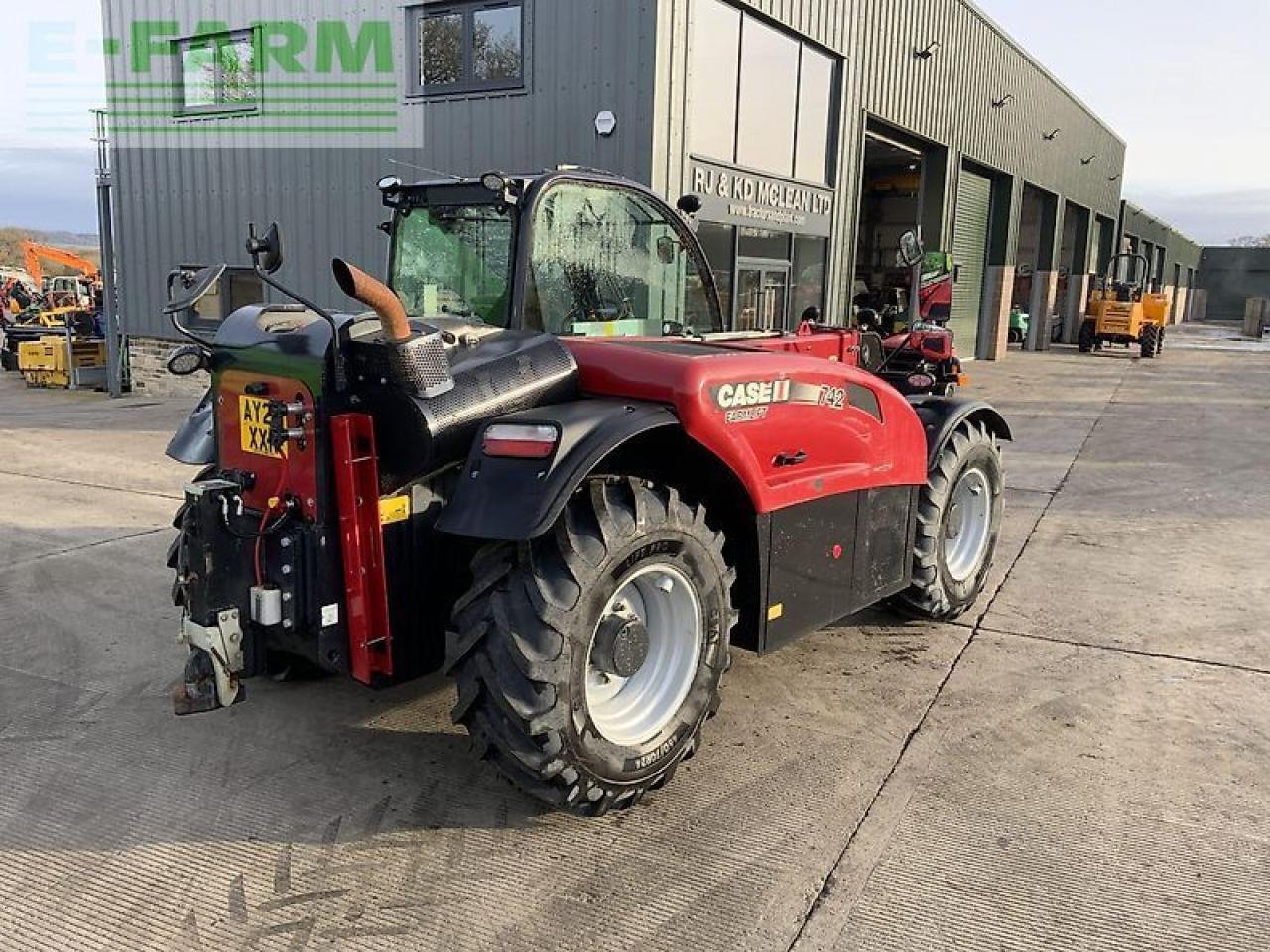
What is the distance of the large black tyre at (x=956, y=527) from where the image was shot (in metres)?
4.81

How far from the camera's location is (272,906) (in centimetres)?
283

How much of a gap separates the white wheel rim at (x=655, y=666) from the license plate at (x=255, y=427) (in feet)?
4.14

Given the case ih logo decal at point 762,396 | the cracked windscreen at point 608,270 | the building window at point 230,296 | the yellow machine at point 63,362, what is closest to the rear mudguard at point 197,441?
the cracked windscreen at point 608,270

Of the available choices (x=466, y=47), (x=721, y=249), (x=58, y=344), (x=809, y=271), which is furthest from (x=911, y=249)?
(x=58, y=344)

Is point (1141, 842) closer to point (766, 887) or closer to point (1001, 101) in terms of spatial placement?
point (766, 887)

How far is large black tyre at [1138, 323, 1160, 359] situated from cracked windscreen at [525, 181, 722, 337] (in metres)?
25.9

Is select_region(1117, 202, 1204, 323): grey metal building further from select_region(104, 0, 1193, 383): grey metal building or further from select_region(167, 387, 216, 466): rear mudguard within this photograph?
select_region(167, 387, 216, 466): rear mudguard

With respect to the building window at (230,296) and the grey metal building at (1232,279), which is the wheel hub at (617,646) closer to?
the building window at (230,296)

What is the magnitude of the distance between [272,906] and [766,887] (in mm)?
1413

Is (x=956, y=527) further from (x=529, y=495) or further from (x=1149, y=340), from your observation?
(x=1149, y=340)

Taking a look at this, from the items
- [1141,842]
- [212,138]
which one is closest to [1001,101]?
[212,138]

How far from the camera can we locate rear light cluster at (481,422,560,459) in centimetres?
296

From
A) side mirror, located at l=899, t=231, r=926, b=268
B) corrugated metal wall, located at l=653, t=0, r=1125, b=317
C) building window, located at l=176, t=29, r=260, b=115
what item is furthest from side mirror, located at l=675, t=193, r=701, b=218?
building window, located at l=176, t=29, r=260, b=115

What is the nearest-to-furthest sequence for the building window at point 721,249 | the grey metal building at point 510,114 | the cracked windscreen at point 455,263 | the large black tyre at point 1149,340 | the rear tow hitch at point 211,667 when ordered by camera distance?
the rear tow hitch at point 211,667
the cracked windscreen at point 455,263
the grey metal building at point 510,114
the building window at point 721,249
the large black tyre at point 1149,340
